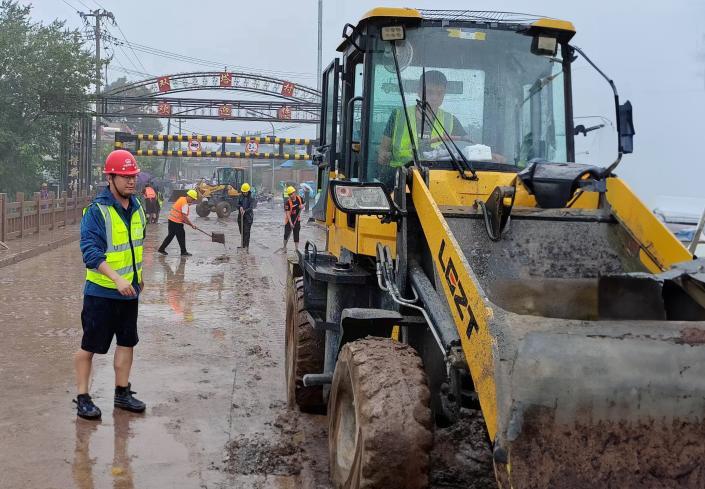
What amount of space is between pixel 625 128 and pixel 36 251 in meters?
15.9

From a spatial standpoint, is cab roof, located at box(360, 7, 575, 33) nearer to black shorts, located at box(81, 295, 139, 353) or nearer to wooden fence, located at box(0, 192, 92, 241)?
black shorts, located at box(81, 295, 139, 353)

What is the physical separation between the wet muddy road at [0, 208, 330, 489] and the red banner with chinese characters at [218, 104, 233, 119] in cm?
2620

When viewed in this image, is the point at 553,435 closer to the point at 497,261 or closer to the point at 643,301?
the point at 643,301

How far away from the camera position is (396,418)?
3.36 m

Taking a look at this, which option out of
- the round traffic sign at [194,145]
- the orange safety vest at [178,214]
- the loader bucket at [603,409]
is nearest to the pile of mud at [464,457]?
the loader bucket at [603,409]

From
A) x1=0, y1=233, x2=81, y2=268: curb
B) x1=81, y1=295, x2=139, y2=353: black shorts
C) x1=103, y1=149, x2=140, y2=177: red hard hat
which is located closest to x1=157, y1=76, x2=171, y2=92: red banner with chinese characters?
x1=0, y1=233, x2=81, y2=268: curb

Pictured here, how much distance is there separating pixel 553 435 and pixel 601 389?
Answer: 0.22 m

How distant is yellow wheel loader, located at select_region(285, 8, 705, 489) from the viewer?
279 centimetres

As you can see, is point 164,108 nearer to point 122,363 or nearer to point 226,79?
Result: point 226,79

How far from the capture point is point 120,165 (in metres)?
5.82

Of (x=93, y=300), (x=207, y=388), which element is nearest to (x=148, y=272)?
(x=207, y=388)

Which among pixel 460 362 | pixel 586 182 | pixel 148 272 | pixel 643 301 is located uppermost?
pixel 586 182

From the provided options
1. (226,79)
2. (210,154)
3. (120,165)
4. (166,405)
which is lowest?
(166,405)

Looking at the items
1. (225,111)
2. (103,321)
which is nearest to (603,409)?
(103,321)
